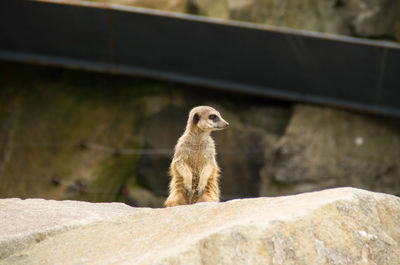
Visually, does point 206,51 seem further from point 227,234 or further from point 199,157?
point 227,234

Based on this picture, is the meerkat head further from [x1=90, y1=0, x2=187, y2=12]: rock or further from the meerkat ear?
[x1=90, y1=0, x2=187, y2=12]: rock

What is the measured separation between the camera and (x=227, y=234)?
2592 millimetres

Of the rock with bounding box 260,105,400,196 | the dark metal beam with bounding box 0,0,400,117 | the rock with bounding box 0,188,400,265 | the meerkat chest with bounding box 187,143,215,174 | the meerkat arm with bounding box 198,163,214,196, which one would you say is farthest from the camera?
the rock with bounding box 260,105,400,196

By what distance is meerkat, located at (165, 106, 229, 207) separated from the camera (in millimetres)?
4590

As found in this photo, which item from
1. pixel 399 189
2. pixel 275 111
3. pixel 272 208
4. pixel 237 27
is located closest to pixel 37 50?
pixel 237 27

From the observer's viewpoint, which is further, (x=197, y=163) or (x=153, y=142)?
(x=153, y=142)

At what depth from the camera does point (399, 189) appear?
6.88 meters

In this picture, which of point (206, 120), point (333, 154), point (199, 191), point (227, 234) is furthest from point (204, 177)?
point (333, 154)

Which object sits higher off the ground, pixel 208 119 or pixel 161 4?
pixel 161 4

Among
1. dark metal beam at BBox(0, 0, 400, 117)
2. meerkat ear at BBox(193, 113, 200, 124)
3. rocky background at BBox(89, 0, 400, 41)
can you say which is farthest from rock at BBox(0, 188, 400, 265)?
rocky background at BBox(89, 0, 400, 41)

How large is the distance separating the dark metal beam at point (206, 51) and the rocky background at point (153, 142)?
29 centimetres

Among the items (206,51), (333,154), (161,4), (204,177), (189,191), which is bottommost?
(189,191)

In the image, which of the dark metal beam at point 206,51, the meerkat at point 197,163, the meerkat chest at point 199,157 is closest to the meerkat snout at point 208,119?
the meerkat at point 197,163

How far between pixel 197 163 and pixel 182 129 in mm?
2277
